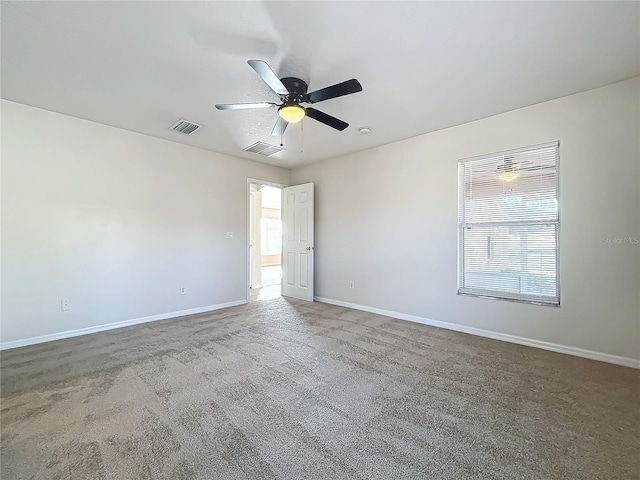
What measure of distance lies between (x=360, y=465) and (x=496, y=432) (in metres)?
0.92

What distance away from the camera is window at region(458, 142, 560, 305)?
3176 mm

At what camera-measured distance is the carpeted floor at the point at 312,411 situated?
152 centimetres

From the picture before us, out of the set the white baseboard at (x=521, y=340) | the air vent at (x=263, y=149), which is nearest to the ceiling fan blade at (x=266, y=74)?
the air vent at (x=263, y=149)

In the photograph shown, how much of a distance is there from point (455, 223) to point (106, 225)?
15.2 ft

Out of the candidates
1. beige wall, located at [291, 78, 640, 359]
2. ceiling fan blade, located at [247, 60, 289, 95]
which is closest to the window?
beige wall, located at [291, 78, 640, 359]

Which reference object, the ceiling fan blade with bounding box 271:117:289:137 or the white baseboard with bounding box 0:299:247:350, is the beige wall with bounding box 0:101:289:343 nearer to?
the white baseboard with bounding box 0:299:247:350

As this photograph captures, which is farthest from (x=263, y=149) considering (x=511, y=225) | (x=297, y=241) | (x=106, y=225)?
(x=511, y=225)

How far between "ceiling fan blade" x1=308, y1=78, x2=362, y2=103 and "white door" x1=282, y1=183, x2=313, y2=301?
3009 millimetres

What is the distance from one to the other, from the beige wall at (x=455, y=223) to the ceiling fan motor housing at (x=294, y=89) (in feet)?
7.24

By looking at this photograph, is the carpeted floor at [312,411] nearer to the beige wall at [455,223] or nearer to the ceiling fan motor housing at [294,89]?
the beige wall at [455,223]

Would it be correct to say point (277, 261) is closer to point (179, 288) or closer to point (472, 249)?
point (179, 288)

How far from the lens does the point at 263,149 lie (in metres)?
4.72

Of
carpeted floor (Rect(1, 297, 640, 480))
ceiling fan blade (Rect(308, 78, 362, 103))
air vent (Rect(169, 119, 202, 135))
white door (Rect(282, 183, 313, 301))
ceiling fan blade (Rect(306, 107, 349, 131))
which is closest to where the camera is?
carpeted floor (Rect(1, 297, 640, 480))

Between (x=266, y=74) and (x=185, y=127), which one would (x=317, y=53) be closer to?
(x=266, y=74)
